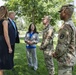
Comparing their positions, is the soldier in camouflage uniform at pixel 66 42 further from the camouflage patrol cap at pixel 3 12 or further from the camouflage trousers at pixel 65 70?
the camouflage patrol cap at pixel 3 12

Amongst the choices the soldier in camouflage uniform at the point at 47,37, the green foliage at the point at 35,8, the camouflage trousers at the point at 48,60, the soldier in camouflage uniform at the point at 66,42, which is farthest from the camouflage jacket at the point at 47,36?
the green foliage at the point at 35,8

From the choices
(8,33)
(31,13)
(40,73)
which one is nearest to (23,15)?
(31,13)

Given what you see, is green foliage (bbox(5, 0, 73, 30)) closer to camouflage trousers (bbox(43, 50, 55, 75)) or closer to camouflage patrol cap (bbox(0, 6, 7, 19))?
camouflage trousers (bbox(43, 50, 55, 75))

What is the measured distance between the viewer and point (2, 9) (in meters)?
6.84

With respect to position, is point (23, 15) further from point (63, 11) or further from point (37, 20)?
point (63, 11)

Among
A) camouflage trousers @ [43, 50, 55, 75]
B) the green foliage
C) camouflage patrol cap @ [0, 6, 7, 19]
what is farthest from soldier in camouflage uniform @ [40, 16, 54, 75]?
the green foliage

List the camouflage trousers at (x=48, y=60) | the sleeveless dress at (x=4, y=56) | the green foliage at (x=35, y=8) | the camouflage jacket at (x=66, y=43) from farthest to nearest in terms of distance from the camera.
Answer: the green foliage at (x=35, y=8) < the camouflage trousers at (x=48, y=60) < the sleeveless dress at (x=4, y=56) < the camouflage jacket at (x=66, y=43)

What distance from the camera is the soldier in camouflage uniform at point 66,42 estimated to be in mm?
5582

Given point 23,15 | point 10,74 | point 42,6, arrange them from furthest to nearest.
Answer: point 23,15 < point 42,6 < point 10,74

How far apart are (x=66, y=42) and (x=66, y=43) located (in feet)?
0.07

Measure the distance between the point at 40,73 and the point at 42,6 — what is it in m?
33.2

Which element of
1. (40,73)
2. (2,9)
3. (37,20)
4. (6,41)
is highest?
(2,9)

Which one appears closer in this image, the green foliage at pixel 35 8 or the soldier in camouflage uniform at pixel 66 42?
the soldier in camouflage uniform at pixel 66 42

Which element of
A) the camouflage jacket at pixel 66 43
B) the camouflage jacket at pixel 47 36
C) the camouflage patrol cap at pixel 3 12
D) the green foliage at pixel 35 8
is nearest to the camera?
the camouflage jacket at pixel 66 43
